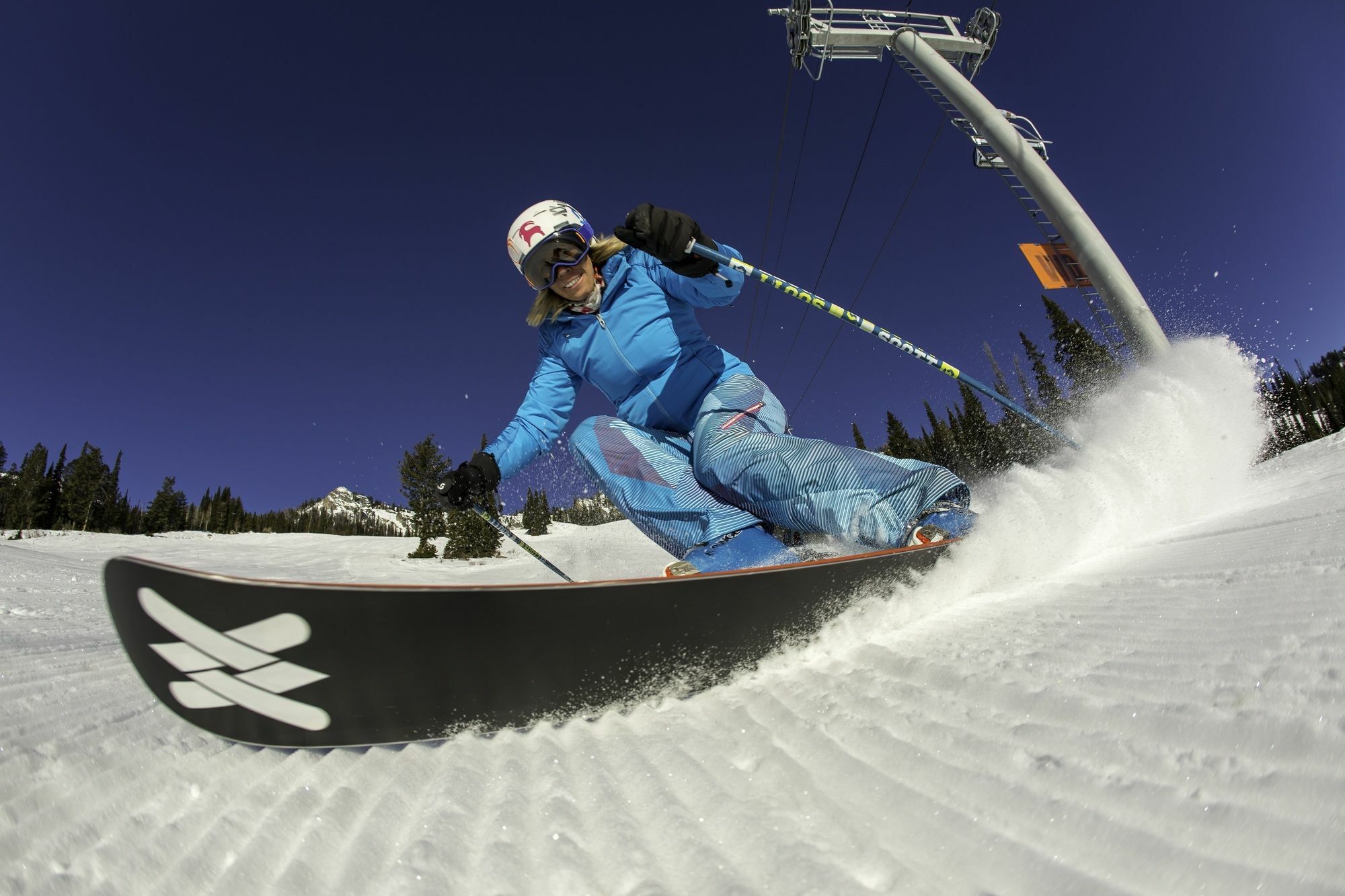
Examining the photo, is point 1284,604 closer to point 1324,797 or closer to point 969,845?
point 1324,797

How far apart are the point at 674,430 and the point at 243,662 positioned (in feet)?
8.58

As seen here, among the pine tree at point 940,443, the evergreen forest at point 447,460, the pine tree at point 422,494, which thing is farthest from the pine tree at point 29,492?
the pine tree at point 940,443

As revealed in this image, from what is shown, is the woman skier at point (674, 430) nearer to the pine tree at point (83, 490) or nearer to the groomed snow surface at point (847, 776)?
the groomed snow surface at point (847, 776)

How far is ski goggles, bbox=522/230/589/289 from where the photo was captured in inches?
136

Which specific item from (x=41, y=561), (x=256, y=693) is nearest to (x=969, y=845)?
(x=256, y=693)

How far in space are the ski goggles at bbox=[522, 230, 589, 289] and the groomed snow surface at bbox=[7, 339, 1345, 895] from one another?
2533mm

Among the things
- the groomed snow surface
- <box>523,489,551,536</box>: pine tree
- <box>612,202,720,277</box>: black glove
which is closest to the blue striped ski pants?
the groomed snow surface

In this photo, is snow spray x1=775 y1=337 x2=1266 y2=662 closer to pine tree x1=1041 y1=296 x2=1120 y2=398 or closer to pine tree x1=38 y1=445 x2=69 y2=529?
pine tree x1=1041 y1=296 x2=1120 y2=398

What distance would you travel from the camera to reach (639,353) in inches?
140

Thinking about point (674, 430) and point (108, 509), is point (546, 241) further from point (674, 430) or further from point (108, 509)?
point (108, 509)

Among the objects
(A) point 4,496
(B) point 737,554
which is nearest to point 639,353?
(B) point 737,554

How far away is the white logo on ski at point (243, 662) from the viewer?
4.76 feet

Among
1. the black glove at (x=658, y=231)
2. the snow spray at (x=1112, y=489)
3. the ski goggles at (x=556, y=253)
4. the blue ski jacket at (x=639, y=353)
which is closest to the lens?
the snow spray at (x=1112, y=489)

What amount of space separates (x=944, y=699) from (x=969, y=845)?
63cm
